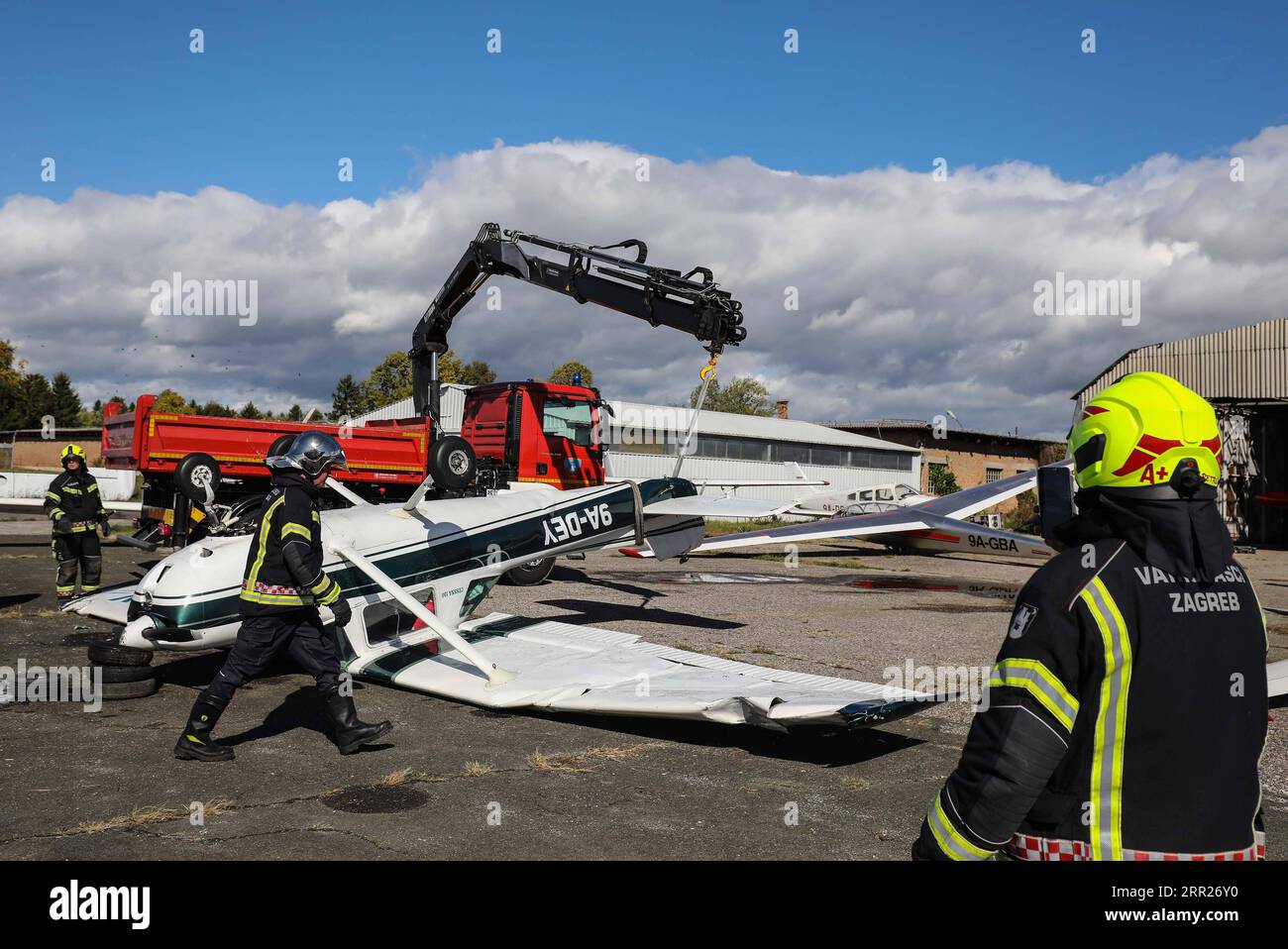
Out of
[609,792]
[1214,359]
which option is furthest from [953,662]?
[1214,359]

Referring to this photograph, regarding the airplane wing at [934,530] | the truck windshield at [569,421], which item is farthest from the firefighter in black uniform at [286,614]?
the airplane wing at [934,530]

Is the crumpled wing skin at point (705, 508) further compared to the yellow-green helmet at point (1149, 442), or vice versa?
the crumpled wing skin at point (705, 508)

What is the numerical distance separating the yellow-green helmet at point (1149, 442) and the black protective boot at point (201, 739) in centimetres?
565

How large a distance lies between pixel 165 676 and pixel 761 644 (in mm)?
6351

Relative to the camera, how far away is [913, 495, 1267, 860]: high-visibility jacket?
1897 millimetres

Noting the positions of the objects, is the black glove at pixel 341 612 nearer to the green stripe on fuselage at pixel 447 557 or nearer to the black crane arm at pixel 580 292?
the green stripe on fuselage at pixel 447 557

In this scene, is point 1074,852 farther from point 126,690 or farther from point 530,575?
point 530,575

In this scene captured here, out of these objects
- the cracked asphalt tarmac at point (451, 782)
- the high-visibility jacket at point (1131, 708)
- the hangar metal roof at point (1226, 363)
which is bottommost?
the cracked asphalt tarmac at point (451, 782)

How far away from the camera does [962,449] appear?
59.9 metres

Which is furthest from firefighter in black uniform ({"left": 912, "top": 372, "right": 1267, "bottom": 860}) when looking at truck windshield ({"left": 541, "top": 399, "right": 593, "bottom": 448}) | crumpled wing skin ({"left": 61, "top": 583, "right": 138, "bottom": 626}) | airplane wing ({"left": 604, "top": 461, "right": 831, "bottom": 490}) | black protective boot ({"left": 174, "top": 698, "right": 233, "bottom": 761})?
truck windshield ({"left": 541, "top": 399, "right": 593, "bottom": 448})

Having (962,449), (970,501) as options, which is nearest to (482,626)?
(970,501)

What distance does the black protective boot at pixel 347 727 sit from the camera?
6.15m

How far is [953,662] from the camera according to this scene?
399 inches
